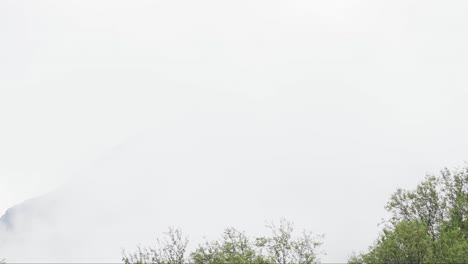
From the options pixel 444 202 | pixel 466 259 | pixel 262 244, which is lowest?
pixel 466 259

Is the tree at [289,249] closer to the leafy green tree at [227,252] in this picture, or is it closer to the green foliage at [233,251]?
the green foliage at [233,251]

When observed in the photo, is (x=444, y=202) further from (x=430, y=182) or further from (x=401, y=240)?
(x=401, y=240)

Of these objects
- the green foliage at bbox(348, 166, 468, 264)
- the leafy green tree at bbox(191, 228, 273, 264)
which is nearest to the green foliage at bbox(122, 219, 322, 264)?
the leafy green tree at bbox(191, 228, 273, 264)

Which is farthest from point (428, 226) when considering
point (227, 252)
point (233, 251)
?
point (227, 252)

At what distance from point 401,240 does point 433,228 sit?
75.5ft

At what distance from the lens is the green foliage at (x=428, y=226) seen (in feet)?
183

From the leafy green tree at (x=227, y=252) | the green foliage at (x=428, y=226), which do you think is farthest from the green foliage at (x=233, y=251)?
the green foliage at (x=428, y=226)

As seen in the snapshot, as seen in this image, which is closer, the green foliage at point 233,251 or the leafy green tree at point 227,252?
the green foliage at point 233,251

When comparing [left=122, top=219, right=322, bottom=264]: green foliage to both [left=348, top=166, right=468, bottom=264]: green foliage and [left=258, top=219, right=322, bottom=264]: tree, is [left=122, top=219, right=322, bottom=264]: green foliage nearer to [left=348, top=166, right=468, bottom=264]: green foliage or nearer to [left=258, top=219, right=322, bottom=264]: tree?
[left=258, top=219, right=322, bottom=264]: tree

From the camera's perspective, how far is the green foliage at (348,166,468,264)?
5588 centimetres

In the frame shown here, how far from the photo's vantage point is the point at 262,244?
6612cm

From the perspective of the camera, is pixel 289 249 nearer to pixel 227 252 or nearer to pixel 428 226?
pixel 227 252

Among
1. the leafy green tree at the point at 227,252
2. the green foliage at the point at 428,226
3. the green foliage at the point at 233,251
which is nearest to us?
the green foliage at the point at 233,251

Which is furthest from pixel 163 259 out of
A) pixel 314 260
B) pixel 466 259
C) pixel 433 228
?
pixel 433 228
